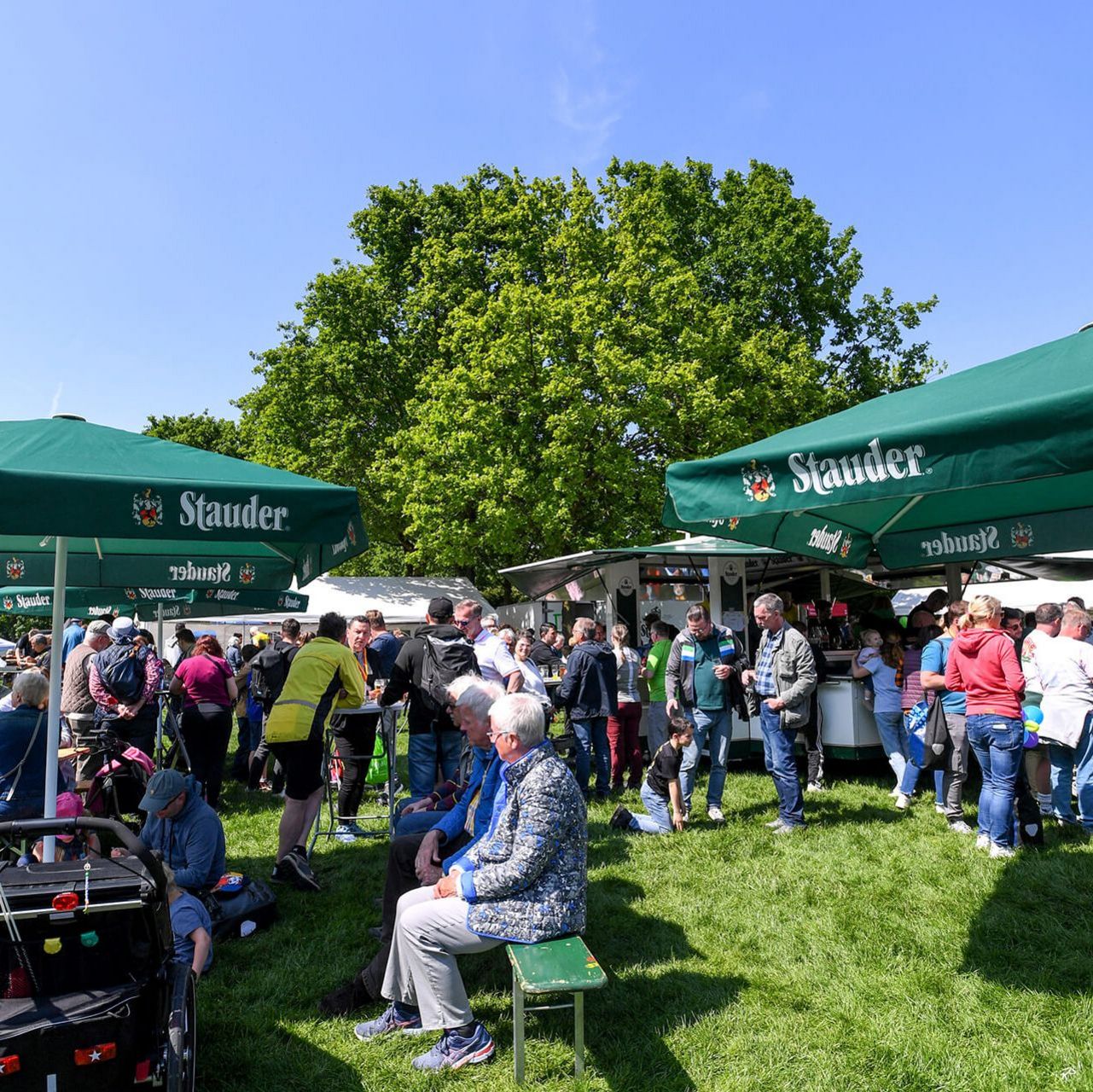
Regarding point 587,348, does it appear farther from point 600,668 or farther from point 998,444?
point 998,444

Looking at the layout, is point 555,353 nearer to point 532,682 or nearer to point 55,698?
point 532,682

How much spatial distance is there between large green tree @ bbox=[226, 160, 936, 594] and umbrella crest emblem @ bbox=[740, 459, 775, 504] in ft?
53.0

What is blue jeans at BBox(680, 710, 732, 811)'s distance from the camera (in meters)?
7.59

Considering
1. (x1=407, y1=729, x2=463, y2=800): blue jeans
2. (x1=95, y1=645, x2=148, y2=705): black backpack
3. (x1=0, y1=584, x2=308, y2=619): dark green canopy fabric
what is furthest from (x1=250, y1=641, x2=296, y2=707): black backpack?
(x1=407, y1=729, x2=463, y2=800): blue jeans

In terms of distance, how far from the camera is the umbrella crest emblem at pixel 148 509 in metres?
3.57

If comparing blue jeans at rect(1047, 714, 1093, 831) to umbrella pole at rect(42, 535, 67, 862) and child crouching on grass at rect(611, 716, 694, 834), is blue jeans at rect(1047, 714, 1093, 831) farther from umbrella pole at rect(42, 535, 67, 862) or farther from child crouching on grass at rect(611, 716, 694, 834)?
umbrella pole at rect(42, 535, 67, 862)

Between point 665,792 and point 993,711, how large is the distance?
8.91ft

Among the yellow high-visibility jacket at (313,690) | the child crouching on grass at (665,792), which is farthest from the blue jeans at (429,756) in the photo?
the child crouching on grass at (665,792)

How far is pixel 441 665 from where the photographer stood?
6.88m

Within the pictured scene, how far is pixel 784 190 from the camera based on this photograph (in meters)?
24.9

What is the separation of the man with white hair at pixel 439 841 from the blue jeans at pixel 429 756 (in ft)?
7.62

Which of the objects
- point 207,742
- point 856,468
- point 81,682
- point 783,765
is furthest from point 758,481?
point 81,682

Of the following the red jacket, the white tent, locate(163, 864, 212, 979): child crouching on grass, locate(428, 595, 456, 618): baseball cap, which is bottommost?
locate(163, 864, 212, 979): child crouching on grass

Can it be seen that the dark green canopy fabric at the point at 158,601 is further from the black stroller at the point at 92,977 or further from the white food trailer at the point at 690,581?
the black stroller at the point at 92,977
